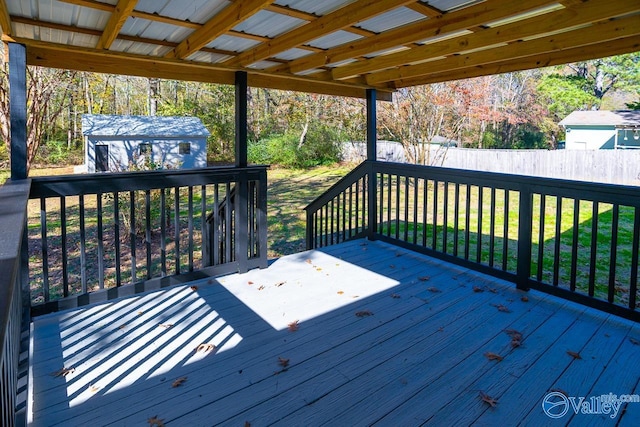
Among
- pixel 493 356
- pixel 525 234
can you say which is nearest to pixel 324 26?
pixel 525 234

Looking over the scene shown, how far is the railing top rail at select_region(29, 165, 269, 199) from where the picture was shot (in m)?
3.08

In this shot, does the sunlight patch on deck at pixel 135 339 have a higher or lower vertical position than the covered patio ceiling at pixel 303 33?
lower

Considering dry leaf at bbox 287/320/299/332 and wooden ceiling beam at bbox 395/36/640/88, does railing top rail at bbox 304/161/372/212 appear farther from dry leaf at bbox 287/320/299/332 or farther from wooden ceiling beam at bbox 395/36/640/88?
dry leaf at bbox 287/320/299/332

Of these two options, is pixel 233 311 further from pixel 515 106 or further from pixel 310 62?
pixel 515 106

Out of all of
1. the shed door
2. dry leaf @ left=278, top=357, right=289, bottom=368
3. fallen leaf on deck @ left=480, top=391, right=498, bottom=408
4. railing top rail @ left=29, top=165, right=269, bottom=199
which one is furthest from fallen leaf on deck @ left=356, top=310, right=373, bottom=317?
the shed door

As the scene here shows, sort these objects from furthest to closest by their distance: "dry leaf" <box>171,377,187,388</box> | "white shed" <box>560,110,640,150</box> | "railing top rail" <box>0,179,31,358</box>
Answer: "white shed" <box>560,110,640,150</box> < "dry leaf" <box>171,377,187,388</box> < "railing top rail" <box>0,179,31,358</box>

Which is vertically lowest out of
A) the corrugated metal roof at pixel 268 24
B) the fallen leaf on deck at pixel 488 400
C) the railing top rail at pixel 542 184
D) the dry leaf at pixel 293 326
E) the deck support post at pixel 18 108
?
the fallen leaf on deck at pixel 488 400

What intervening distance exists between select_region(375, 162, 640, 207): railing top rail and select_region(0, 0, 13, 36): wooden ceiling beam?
3755 mm

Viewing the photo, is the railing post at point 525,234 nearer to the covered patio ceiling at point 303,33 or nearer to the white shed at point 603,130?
the covered patio ceiling at point 303,33

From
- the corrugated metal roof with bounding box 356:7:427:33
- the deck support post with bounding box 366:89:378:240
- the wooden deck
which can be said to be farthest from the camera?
the deck support post with bounding box 366:89:378:240

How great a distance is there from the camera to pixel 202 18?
298 centimetres

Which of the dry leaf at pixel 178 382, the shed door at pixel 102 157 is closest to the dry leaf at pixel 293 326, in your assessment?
the dry leaf at pixel 178 382

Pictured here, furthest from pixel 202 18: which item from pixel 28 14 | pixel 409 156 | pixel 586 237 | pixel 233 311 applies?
pixel 409 156

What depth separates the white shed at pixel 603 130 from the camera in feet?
62.2
